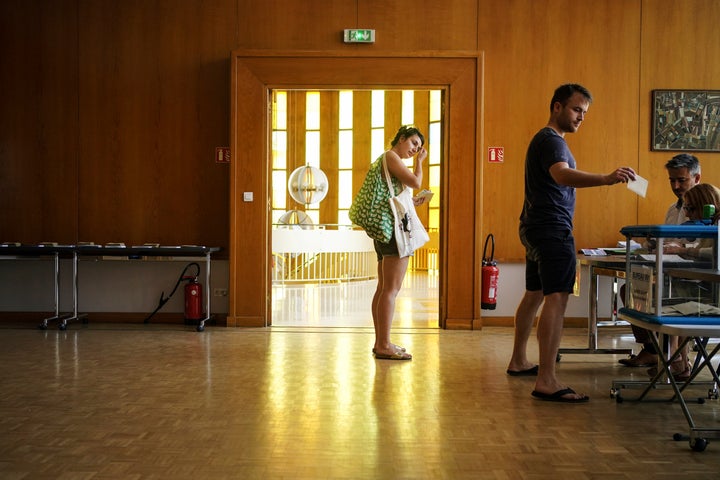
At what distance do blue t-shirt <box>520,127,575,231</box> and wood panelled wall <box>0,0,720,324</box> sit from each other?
2498 millimetres

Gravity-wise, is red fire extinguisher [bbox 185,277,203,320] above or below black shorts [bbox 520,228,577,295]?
below

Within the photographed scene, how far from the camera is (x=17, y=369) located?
379cm

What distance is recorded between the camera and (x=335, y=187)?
53.8 ft

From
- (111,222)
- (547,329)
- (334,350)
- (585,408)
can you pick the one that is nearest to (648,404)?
(585,408)

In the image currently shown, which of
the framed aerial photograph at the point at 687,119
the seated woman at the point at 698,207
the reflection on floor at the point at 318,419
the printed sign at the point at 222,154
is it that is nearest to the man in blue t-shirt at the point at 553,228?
the reflection on floor at the point at 318,419

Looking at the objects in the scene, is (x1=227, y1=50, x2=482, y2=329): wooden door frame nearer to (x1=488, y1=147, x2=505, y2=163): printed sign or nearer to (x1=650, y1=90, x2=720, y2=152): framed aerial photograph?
(x1=488, y1=147, x2=505, y2=163): printed sign

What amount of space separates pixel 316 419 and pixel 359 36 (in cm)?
389

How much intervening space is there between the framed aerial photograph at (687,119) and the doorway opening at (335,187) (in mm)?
3198

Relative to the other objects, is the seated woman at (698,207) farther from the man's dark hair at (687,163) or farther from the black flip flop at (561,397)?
the black flip flop at (561,397)

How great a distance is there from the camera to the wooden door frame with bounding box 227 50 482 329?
5.66 metres

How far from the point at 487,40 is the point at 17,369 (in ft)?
14.4

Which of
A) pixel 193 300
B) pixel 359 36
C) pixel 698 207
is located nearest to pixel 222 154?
pixel 193 300

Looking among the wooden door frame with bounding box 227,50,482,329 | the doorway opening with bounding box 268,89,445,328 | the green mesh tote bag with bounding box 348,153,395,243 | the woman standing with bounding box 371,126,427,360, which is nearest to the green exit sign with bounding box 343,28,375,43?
the wooden door frame with bounding box 227,50,482,329

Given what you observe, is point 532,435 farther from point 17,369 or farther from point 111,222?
point 111,222
